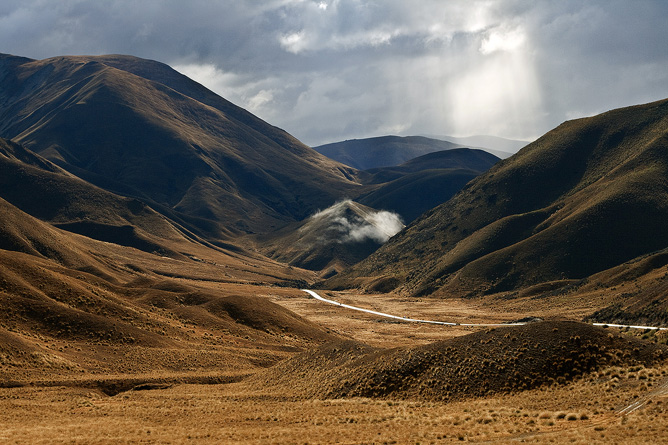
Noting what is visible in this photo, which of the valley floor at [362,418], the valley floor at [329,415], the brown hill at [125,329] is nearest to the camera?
the valley floor at [362,418]

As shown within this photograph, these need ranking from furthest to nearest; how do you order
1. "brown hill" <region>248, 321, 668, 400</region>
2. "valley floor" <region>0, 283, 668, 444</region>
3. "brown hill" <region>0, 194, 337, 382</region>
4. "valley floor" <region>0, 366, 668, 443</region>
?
"brown hill" <region>0, 194, 337, 382</region> < "brown hill" <region>248, 321, 668, 400</region> < "valley floor" <region>0, 283, 668, 444</region> < "valley floor" <region>0, 366, 668, 443</region>

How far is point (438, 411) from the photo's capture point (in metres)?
41.4

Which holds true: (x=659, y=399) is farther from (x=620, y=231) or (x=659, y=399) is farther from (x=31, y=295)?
(x=620, y=231)

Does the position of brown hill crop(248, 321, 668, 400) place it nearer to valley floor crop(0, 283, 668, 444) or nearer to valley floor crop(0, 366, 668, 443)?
valley floor crop(0, 283, 668, 444)

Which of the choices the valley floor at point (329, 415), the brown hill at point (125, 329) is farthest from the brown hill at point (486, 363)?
the brown hill at point (125, 329)

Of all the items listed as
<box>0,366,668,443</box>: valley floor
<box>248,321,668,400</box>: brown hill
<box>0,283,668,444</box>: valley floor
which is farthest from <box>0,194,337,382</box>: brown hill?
<box>248,321,668,400</box>: brown hill

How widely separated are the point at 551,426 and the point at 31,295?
70.1m

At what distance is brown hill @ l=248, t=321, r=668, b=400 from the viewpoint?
44.5 m

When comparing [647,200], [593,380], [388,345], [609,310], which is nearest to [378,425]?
[593,380]

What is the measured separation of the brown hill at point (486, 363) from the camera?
146ft

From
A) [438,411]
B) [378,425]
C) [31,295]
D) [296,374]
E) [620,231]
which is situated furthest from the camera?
[620,231]

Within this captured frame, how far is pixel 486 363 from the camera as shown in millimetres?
48000

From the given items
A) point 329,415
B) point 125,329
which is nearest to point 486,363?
point 329,415

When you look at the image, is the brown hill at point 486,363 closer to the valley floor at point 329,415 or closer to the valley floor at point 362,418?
the valley floor at point 329,415
